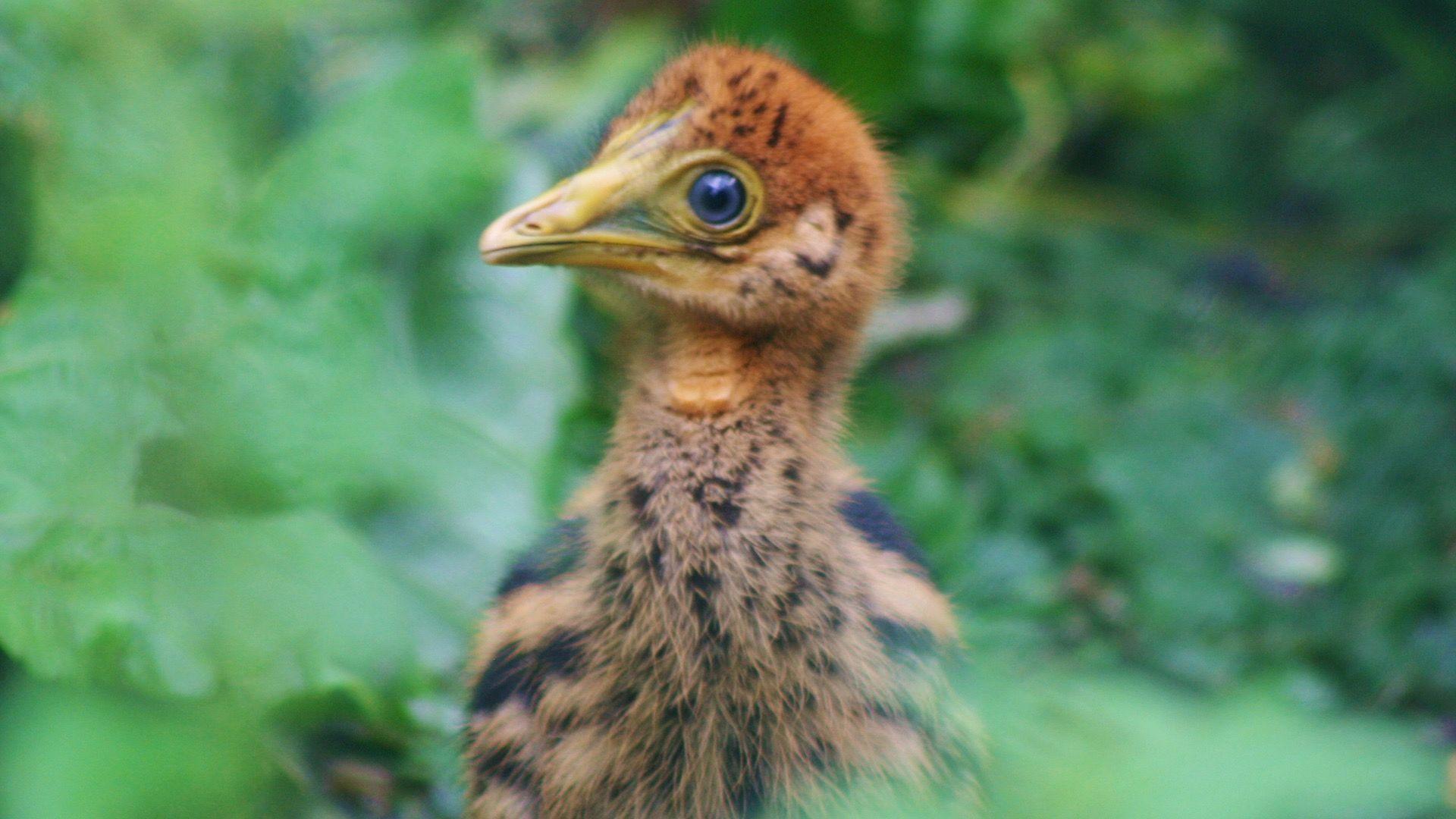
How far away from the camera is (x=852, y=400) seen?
77.1 inches

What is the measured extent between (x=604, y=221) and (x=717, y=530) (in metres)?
0.39

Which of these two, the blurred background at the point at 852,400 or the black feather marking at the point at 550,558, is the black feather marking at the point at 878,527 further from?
the black feather marking at the point at 550,558

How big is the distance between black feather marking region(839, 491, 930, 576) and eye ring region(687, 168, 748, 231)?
0.39 m

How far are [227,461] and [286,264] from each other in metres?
0.52

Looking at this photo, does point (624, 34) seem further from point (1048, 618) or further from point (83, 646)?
point (83, 646)

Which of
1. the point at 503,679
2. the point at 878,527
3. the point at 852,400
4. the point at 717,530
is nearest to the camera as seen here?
the point at 717,530

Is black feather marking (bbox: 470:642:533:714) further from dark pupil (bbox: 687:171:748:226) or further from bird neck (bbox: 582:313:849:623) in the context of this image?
dark pupil (bbox: 687:171:748:226)

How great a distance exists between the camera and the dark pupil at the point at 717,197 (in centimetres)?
159

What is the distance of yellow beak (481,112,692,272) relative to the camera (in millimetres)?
1600

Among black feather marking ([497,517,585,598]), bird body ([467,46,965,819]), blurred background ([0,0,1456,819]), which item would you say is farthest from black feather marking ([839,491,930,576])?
black feather marking ([497,517,585,598])

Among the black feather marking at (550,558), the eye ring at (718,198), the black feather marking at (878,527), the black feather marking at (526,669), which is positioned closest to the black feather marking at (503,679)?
the black feather marking at (526,669)

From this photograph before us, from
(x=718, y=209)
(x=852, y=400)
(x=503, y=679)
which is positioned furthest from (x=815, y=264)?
(x=503, y=679)

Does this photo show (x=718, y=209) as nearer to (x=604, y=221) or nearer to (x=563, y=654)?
(x=604, y=221)

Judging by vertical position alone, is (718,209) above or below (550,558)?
above
